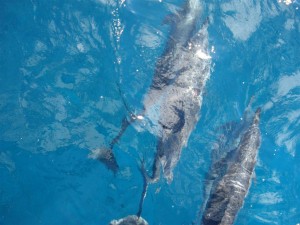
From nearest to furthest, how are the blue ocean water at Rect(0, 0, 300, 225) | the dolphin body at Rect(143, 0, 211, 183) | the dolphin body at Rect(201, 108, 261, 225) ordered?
the dolphin body at Rect(201, 108, 261, 225) < the dolphin body at Rect(143, 0, 211, 183) < the blue ocean water at Rect(0, 0, 300, 225)

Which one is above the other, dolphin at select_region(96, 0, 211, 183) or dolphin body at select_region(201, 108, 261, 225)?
dolphin at select_region(96, 0, 211, 183)

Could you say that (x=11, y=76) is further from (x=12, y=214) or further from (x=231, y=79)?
(x=12, y=214)

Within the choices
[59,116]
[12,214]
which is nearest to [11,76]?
[59,116]

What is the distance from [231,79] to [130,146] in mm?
6663

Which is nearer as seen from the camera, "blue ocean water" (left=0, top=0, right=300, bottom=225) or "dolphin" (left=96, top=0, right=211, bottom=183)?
"dolphin" (left=96, top=0, right=211, bottom=183)

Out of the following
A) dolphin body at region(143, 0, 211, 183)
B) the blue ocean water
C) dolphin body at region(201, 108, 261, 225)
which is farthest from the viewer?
the blue ocean water

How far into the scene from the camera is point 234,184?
30.2 ft

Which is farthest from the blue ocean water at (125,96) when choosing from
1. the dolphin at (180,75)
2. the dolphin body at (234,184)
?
the dolphin body at (234,184)

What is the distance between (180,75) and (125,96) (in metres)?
3.84

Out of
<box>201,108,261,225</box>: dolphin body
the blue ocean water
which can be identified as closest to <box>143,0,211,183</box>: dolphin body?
the blue ocean water

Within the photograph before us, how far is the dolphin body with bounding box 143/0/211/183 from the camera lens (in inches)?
364

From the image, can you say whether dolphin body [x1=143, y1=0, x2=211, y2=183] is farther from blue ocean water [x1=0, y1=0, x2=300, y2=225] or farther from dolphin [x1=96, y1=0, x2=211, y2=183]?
blue ocean water [x1=0, y1=0, x2=300, y2=225]

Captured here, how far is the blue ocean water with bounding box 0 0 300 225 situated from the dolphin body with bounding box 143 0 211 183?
42cm

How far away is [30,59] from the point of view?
12430 mm
